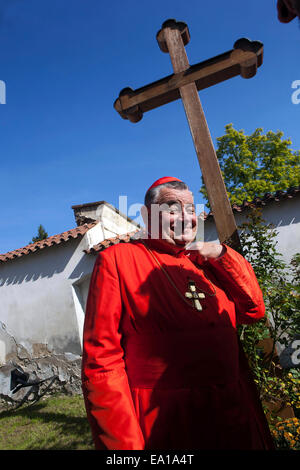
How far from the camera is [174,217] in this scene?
1647 millimetres

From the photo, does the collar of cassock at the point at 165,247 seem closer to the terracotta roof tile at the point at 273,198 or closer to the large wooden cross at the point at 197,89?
the large wooden cross at the point at 197,89

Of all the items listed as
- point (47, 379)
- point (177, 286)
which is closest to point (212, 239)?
point (47, 379)

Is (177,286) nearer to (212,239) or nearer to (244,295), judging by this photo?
(244,295)

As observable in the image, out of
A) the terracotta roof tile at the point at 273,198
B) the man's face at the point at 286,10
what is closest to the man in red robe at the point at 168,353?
the man's face at the point at 286,10

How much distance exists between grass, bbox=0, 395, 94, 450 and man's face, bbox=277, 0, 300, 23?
15.8ft

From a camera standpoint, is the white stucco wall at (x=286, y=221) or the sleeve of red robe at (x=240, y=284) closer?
the sleeve of red robe at (x=240, y=284)

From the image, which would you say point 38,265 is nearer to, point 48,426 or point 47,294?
point 47,294

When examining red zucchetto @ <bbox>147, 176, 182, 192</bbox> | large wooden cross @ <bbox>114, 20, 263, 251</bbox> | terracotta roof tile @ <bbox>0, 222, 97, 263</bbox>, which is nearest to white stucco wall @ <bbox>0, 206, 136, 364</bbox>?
terracotta roof tile @ <bbox>0, 222, 97, 263</bbox>

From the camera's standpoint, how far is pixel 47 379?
8.08 meters

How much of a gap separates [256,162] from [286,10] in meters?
17.5

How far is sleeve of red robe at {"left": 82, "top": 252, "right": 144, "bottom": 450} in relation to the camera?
114 centimetres

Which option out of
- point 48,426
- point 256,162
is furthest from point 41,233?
point 48,426

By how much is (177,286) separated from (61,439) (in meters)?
4.56

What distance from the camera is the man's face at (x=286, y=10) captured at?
0.86 metres
